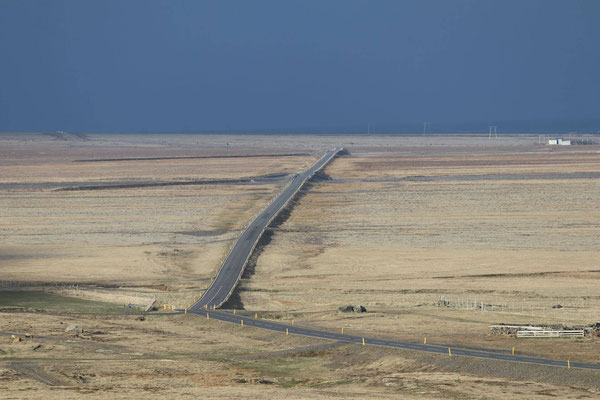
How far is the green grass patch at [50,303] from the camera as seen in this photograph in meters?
84.9

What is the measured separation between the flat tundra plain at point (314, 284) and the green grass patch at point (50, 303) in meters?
0.69

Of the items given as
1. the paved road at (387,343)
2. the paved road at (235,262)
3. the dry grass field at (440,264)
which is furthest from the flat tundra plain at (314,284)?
the paved road at (235,262)

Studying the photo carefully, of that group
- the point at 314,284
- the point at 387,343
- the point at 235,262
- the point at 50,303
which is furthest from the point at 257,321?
the point at 235,262

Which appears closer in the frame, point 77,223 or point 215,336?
point 215,336

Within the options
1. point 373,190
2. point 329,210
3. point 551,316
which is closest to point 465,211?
point 329,210

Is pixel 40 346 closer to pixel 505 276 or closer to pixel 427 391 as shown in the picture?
pixel 427 391

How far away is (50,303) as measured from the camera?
8719 cm

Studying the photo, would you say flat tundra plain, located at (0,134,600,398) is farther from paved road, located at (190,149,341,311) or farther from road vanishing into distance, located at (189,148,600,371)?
paved road, located at (190,149,341,311)

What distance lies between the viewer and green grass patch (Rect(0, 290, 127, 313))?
84.9 meters

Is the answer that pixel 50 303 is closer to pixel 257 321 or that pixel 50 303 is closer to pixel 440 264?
pixel 257 321

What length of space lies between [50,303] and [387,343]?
31923mm

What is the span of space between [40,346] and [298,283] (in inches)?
1174

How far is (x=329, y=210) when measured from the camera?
498 feet

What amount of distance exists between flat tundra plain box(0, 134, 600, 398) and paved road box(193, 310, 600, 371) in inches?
49.4
